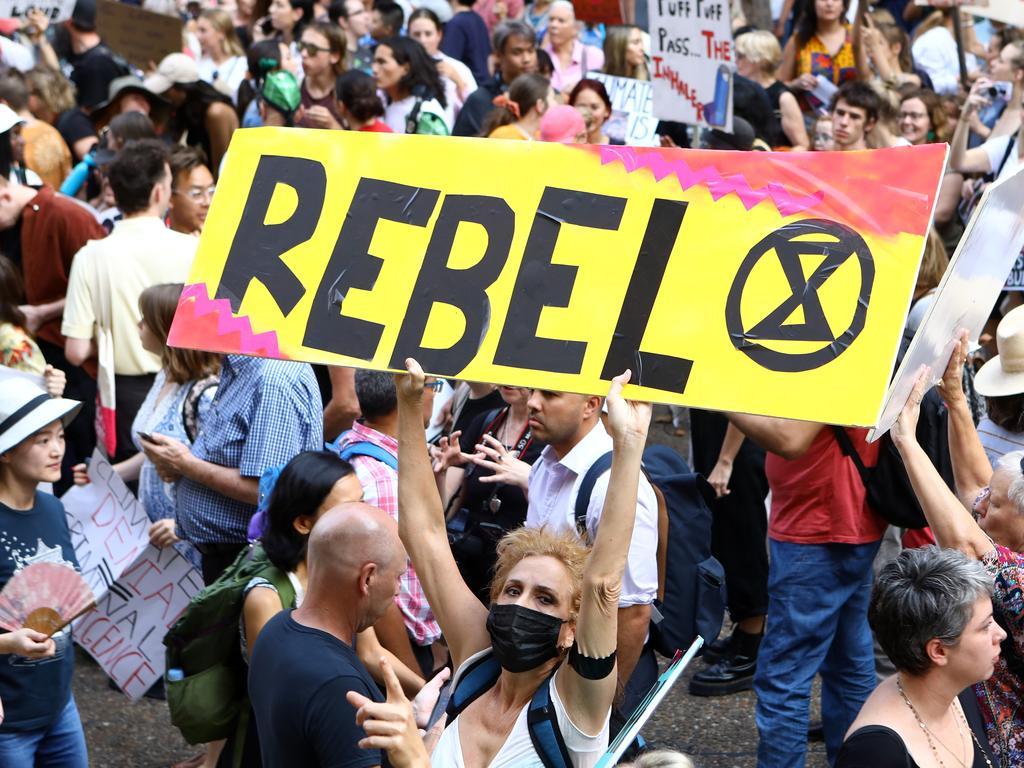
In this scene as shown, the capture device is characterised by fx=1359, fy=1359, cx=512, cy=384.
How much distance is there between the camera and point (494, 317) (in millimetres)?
3375

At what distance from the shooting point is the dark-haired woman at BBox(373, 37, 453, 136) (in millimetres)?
9602

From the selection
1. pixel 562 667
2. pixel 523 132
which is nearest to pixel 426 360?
pixel 562 667

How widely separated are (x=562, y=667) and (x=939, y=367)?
53.9 inches

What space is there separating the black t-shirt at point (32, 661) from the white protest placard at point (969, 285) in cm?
268

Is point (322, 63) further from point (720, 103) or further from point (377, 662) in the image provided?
point (377, 662)

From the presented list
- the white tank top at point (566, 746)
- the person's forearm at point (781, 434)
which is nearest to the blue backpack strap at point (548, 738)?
A: the white tank top at point (566, 746)

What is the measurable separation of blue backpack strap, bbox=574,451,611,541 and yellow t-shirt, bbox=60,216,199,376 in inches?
118

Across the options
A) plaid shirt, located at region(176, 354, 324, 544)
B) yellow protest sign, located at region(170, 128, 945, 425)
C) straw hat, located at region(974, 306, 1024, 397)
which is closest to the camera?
yellow protest sign, located at region(170, 128, 945, 425)

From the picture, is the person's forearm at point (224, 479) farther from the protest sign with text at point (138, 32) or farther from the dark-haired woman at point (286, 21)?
the dark-haired woman at point (286, 21)

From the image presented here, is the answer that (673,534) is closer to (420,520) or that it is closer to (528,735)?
(420,520)

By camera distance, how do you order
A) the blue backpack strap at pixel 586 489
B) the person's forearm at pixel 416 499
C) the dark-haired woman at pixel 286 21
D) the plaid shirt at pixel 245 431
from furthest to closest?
the dark-haired woman at pixel 286 21 < the plaid shirt at pixel 245 431 < the blue backpack strap at pixel 586 489 < the person's forearm at pixel 416 499

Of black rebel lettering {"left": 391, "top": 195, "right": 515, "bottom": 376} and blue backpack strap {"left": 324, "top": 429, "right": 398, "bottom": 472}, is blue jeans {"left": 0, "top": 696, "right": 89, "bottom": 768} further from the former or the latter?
black rebel lettering {"left": 391, "top": 195, "right": 515, "bottom": 376}

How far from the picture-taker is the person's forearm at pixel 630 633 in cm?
383

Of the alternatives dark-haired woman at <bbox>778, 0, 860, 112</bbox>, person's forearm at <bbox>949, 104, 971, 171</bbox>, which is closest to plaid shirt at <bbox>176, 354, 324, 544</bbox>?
person's forearm at <bbox>949, 104, 971, 171</bbox>
